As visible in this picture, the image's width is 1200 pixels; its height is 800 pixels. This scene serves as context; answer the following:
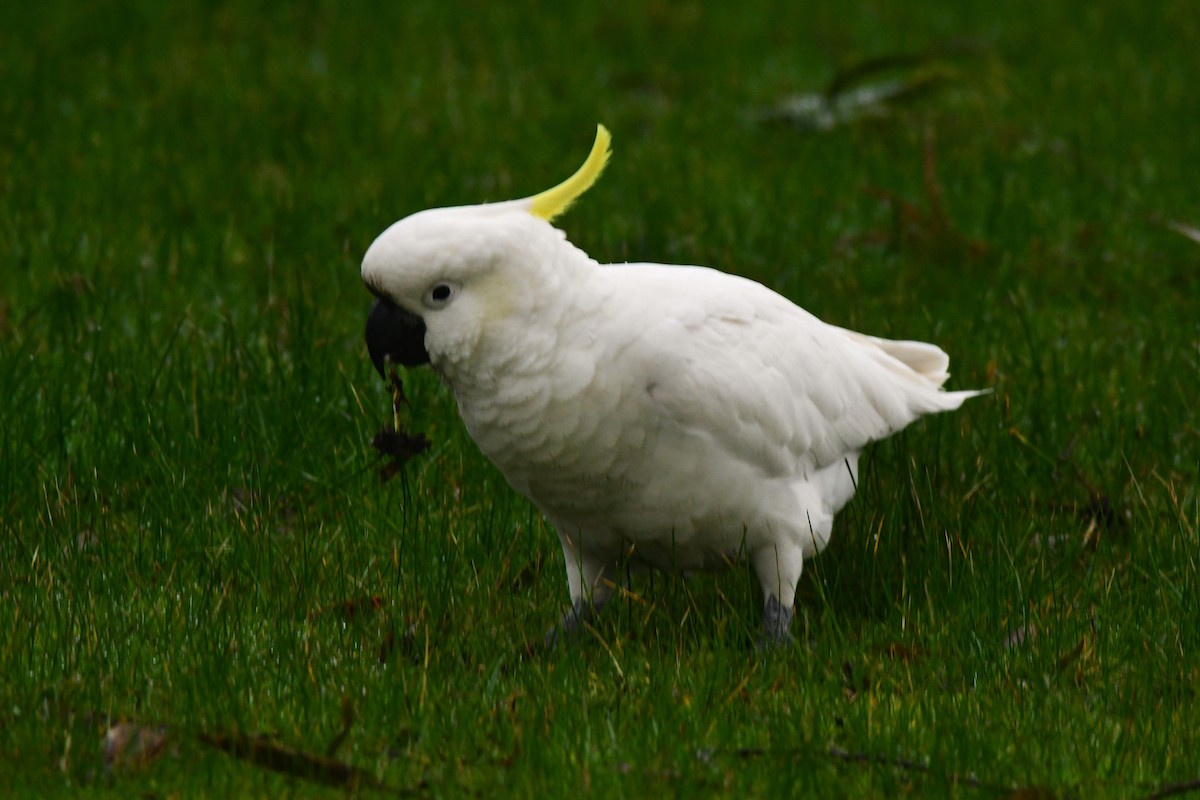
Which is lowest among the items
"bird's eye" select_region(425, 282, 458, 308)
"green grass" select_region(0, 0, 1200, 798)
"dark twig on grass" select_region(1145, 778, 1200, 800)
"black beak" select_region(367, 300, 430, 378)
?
"green grass" select_region(0, 0, 1200, 798)

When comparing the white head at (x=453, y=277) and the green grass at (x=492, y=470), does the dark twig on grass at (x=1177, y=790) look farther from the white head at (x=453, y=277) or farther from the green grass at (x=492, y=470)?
the white head at (x=453, y=277)

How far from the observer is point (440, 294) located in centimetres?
311

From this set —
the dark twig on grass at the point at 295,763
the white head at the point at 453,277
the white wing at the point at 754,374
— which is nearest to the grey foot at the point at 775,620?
the white wing at the point at 754,374

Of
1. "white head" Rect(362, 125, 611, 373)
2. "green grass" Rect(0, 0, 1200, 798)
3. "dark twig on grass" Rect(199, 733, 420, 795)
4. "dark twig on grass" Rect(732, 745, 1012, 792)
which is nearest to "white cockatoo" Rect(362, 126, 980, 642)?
"white head" Rect(362, 125, 611, 373)

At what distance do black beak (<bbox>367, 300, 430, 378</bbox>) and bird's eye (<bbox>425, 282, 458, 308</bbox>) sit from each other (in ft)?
0.18

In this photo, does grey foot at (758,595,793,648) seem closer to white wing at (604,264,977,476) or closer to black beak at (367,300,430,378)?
white wing at (604,264,977,476)

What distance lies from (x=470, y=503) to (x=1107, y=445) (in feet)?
6.30

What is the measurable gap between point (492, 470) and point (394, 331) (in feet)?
4.37

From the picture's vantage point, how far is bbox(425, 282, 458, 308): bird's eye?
10.1 feet

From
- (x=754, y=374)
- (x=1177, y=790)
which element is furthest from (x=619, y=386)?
(x=1177, y=790)

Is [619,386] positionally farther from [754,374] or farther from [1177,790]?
[1177,790]

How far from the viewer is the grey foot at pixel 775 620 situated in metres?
3.51

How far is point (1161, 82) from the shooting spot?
848 centimetres

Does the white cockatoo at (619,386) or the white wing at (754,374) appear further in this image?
the white wing at (754,374)
